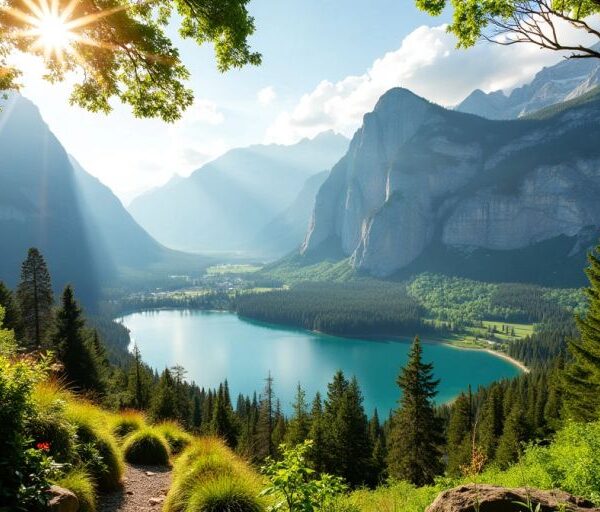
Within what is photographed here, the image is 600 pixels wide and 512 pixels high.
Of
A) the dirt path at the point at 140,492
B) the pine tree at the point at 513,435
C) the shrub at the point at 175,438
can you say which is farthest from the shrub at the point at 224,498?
the pine tree at the point at 513,435

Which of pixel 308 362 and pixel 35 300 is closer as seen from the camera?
pixel 35 300

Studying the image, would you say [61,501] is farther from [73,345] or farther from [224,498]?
[73,345]

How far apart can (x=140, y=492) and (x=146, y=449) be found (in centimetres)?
299

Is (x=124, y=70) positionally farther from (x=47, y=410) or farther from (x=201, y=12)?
(x=47, y=410)

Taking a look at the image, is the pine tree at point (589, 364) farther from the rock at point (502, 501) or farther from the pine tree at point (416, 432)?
the rock at point (502, 501)

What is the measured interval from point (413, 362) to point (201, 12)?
101ft

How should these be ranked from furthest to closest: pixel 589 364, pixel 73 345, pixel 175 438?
pixel 73 345, pixel 589 364, pixel 175 438

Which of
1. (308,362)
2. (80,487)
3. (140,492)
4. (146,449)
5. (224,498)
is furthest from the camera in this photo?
(308,362)

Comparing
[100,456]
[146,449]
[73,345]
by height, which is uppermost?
[100,456]

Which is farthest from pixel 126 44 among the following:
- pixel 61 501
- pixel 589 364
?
pixel 589 364

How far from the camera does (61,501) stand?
20.2ft

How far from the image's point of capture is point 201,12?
342 inches

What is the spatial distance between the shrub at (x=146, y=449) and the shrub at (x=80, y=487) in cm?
511

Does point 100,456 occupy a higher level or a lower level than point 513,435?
higher
